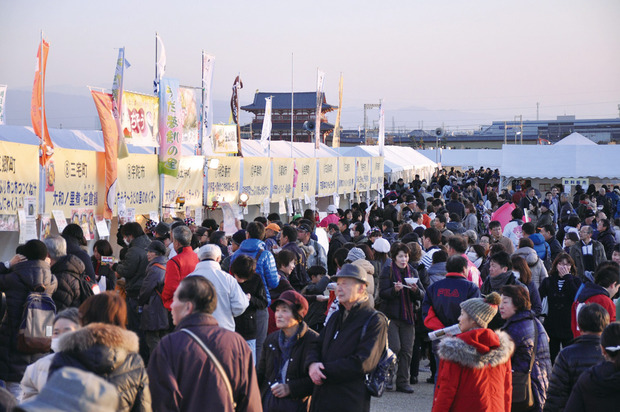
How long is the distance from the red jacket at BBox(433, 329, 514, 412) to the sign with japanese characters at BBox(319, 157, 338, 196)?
13501mm

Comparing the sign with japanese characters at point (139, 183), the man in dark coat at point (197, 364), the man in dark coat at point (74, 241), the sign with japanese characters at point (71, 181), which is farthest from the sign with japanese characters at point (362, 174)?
the man in dark coat at point (197, 364)

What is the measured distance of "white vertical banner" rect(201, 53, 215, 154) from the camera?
1210cm

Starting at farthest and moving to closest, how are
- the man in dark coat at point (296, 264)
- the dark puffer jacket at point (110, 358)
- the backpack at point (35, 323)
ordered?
the man in dark coat at point (296, 264) < the backpack at point (35, 323) < the dark puffer jacket at point (110, 358)

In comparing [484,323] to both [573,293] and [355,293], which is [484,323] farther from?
[573,293]

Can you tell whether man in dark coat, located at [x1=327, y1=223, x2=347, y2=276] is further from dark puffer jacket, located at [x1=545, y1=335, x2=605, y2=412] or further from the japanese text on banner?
dark puffer jacket, located at [x1=545, y1=335, x2=605, y2=412]

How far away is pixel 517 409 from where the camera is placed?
4922 millimetres

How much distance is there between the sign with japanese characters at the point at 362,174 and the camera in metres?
21.2

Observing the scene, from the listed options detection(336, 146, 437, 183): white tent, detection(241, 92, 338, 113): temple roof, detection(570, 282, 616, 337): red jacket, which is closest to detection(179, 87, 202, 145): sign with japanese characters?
detection(570, 282, 616, 337): red jacket

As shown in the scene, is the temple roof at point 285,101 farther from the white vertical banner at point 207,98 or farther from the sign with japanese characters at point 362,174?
the white vertical banner at point 207,98

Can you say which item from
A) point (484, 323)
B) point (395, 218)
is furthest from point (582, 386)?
point (395, 218)

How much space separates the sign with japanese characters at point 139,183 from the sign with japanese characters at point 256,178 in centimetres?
305

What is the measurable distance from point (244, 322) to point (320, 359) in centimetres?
193

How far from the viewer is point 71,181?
841cm

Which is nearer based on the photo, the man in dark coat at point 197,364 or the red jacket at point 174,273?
the man in dark coat at point 197,364
